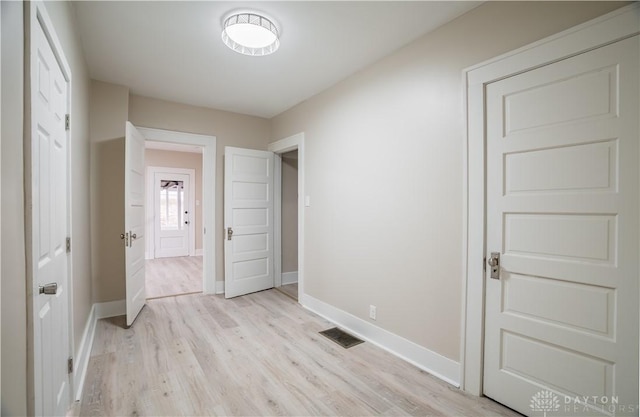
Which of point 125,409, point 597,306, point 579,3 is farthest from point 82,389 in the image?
point 579,3

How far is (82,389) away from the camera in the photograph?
2.03 metres

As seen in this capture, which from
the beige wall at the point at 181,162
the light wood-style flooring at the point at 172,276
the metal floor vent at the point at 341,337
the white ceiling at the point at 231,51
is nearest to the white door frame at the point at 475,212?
the white ceiling at the point at 231,51

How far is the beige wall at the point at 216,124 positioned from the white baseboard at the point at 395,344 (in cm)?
184

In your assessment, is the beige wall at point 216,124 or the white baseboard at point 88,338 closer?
the white baseboard at point 88,338

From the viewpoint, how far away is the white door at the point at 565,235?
1.46 metres

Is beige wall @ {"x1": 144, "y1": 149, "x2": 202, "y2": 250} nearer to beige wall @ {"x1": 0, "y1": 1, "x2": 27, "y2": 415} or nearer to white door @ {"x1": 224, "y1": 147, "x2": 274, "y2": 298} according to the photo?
white door @ {"x1": 224, "y1": 147, "x2": 274, "y2": 298}

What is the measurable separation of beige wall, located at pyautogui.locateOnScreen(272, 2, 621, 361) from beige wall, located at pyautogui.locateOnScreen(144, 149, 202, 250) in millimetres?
5149

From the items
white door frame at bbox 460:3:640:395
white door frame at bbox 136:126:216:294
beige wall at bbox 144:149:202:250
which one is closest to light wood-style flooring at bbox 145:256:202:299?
white door frame at bbox 136:126:216:294

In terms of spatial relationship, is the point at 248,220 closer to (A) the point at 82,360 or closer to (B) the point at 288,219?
(B) the point at 288,219

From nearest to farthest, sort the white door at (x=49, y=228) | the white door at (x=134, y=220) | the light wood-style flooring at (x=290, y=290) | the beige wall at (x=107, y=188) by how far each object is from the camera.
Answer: the white door at (x=49, y=228), the white door at (x=134, y=220), the beige wall at (x=107, y=188), the light wood-style flooring at (x=290, y=290)

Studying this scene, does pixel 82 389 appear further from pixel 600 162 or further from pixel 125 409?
pixel 600 162

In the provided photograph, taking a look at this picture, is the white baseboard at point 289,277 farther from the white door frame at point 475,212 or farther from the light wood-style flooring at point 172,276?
the white door frame at point 475,212

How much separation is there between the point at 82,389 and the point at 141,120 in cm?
294

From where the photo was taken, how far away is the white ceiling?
6.70 ft
